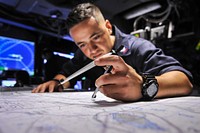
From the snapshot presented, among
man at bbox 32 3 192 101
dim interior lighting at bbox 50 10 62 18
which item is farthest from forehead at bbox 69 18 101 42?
dim interior lighting at bbox 50 10 62 18

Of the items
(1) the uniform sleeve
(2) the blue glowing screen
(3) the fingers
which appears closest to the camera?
(3) the fingers

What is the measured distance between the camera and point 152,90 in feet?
1.31

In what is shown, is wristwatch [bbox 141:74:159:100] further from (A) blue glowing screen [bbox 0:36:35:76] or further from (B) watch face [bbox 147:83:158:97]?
(A) blue glowing screen [bbox 0:36:35:76]

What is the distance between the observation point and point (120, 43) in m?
0.81

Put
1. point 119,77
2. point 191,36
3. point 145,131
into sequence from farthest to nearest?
point 191,36 < point 119,77 < point 145,131

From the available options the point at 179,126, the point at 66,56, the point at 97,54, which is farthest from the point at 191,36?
the point at 179,126

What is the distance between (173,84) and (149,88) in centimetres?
11

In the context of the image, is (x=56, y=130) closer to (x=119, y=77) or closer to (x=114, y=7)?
(x=119, y=77)

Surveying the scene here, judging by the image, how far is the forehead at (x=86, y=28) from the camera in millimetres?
760

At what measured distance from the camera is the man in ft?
1.25

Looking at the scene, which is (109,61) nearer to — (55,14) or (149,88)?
(149,88)

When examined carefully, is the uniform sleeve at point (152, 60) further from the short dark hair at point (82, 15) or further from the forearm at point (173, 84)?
the short dark hair at point (82, 15)

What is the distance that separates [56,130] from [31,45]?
5.21ft

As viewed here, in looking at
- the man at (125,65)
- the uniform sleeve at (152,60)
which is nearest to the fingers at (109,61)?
the man at (125,65)
